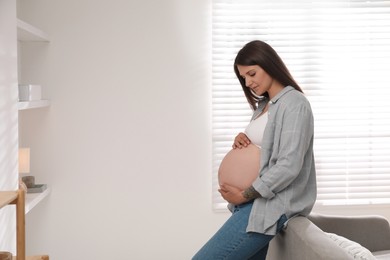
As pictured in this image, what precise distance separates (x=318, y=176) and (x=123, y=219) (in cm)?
137

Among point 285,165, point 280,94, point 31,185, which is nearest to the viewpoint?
point 285,165

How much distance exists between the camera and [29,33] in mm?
3652

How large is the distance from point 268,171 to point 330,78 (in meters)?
1.99

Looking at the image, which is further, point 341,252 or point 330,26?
point 330,26

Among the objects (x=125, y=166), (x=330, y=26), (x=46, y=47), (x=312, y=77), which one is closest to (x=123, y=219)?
(x=125, y=166)

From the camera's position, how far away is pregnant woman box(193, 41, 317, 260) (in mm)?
2555

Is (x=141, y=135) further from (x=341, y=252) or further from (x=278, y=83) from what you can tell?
(x=341, y=252)

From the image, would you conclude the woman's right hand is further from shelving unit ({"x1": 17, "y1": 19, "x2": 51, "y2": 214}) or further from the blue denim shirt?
shelving unit ({"x1": 17, "y1": 19, "x2": 51, "y2": 214})

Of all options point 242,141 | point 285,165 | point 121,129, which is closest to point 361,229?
point 242,141

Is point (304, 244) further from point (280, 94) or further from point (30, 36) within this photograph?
point (30, 36)

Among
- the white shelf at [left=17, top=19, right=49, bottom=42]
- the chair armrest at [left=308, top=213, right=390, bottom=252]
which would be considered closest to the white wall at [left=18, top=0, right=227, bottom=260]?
the white shelf at [left=17, top=19, right=49, bottom=42]

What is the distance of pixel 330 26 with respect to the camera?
4379mm

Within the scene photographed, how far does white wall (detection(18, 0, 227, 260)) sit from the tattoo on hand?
1729mm

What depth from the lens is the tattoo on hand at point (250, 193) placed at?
2.61 m
